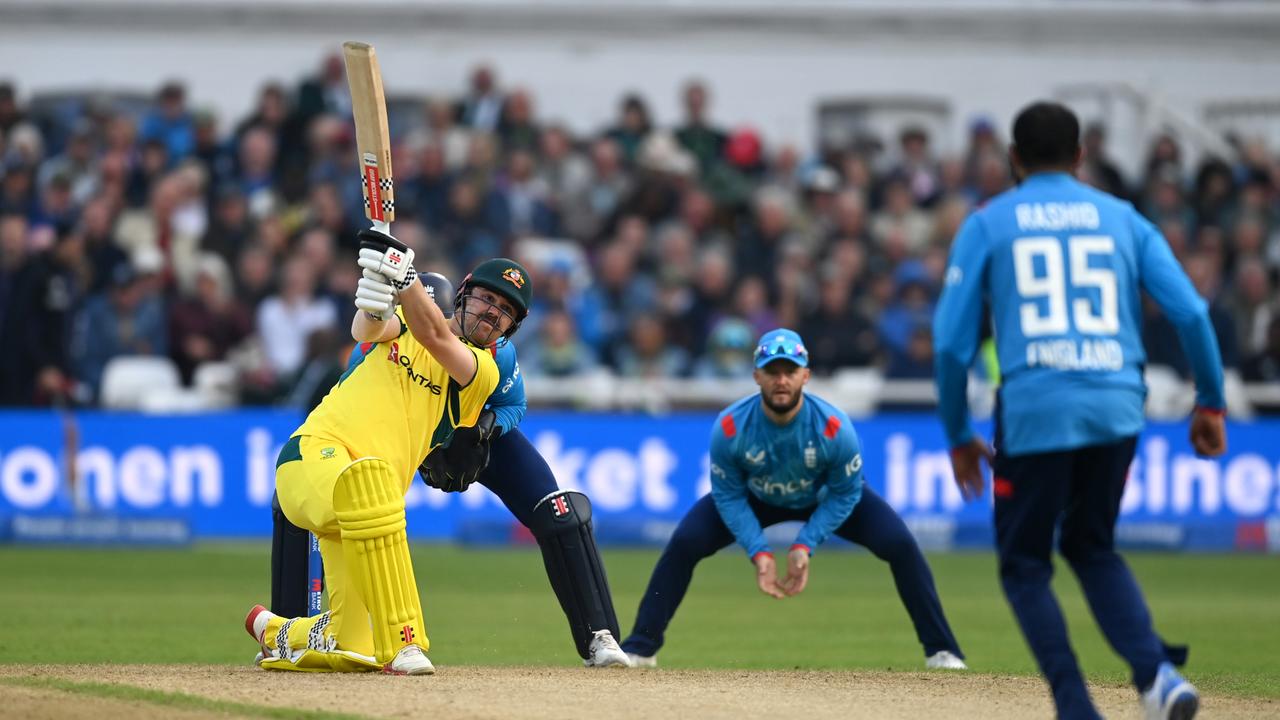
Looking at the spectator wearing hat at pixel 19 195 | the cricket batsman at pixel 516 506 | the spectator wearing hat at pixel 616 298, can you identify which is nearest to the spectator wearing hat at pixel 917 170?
the spectator wearing hat at pixel 616 298

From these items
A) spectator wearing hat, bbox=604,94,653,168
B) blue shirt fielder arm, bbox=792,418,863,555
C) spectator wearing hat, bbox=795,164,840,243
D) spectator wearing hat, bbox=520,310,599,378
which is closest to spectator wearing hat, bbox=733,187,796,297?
spectator wearing hat, bbox=795,164,840,243

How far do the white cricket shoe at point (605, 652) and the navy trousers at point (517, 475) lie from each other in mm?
707

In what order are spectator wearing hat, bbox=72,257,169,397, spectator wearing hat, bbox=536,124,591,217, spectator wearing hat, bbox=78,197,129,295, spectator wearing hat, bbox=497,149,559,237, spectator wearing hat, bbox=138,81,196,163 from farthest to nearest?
1. spectator wearing hat, bbox=536,124,591,217
2. spectator wearing hat, bbox=138,81,196,163
3. spectator wearing hat, bbox=497,149,559,237
4. spectator wearing hat, bbox=78,197,129,295
5. spectator wearing hat, bbox=72,257,169,397

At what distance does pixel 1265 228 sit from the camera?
22.0 meters

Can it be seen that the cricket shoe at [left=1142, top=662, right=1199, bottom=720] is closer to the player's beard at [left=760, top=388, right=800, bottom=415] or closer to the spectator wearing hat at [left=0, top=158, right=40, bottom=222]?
the player's beard at [left=760, top=388, right=800, bottom=415]

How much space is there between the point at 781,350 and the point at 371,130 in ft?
8.13

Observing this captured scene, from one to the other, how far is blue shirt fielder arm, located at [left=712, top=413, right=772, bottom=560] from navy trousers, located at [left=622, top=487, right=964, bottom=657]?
0.18 metres

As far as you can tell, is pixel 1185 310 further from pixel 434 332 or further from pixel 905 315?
pixel 905 315

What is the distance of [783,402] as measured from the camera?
9938mm

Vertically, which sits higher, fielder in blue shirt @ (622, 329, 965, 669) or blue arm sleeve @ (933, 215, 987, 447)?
blue arm sleeve @ (933, 215, 987, 447)

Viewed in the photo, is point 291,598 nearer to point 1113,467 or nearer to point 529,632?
point 529,632

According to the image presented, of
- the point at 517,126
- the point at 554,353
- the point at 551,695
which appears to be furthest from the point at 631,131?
the point at 551,695

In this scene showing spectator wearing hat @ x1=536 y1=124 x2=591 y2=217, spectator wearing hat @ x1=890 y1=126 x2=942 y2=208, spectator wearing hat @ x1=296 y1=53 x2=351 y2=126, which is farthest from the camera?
spectator wearing hat @ x1=890 y1=126 x2=942 y2=208

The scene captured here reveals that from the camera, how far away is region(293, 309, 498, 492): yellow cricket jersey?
347 inches
